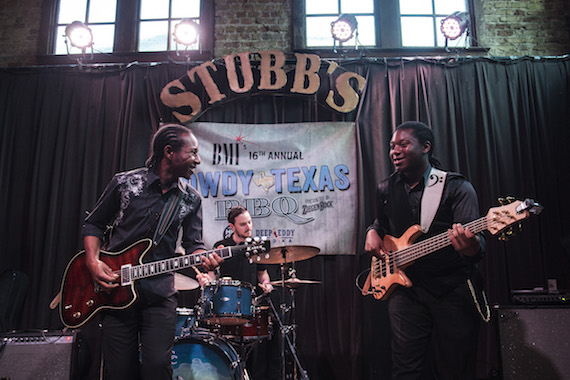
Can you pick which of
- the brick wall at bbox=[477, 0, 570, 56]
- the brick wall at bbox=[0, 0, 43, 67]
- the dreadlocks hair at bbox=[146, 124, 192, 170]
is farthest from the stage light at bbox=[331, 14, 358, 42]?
the brick wall at bbox=[0, 0, 43, 67]

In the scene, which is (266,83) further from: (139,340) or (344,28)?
(139,340)

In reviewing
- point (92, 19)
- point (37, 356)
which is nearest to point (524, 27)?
point (92, 19)

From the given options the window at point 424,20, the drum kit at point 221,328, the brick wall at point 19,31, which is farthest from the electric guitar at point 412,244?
the brick wall at point 19,31

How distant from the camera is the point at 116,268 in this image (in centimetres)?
299

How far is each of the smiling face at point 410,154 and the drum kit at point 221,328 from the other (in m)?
1.14

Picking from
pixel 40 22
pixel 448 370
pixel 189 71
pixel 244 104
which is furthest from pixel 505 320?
pixel 40 22

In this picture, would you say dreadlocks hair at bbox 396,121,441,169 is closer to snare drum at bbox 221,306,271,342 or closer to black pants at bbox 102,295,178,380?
snare drum at bbox 221,306,271,342

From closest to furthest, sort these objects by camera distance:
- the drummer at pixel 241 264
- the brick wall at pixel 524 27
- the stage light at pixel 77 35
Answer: the drummer at pixel 241 264 → the stage light at pixel 77 35 → the brick wall at pixel 524 27

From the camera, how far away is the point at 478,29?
648 centimetres

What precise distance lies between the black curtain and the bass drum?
1.34 m

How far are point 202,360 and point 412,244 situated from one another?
1.96 m

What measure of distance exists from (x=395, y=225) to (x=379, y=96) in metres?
2.58

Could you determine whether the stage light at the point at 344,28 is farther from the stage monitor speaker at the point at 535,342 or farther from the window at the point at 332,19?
the stage monitor speaker at the point at 535,342

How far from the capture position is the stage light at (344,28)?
5.91m
